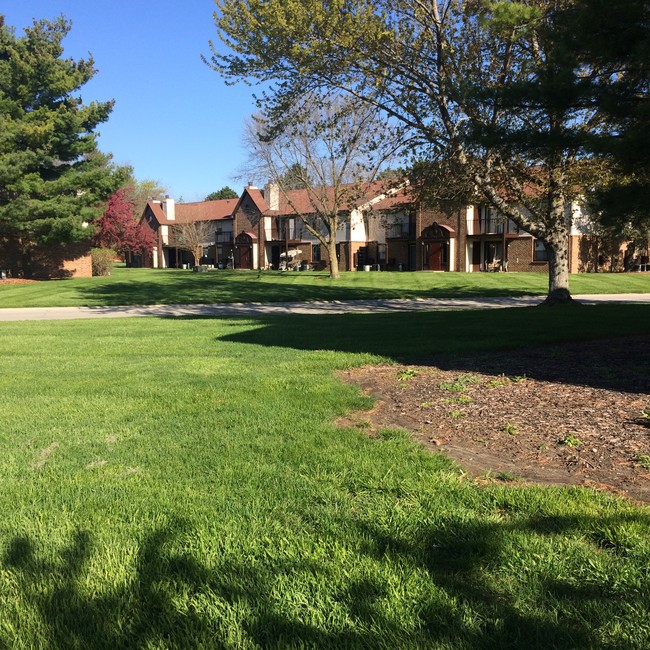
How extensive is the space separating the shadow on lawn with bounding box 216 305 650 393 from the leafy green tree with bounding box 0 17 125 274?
18607mm

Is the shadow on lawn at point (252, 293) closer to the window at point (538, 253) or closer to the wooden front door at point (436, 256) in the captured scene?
the window at point (538, 253)

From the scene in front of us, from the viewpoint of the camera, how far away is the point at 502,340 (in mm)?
9688

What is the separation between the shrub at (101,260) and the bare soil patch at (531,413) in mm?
35289

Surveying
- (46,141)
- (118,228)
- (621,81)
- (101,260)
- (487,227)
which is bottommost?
(101,260)

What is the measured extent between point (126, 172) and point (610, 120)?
29308mm

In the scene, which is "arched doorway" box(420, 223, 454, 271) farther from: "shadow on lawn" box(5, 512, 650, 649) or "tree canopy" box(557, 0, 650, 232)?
"shadow on lawn" box(5, 512, 650, 649)

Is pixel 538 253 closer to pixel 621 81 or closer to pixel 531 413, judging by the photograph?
pixel 621 81

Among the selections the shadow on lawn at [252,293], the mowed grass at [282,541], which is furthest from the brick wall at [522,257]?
the mowed grass at [282,541]

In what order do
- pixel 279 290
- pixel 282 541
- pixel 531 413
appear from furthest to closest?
pixel 279 290 < pixel 531 413 < pixel 282 541

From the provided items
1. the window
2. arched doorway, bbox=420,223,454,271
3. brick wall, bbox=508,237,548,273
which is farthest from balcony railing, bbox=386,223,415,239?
the window

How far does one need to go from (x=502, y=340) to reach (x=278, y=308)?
1144 cm

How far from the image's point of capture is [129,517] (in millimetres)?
3342

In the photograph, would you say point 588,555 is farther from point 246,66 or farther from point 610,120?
point 246,66

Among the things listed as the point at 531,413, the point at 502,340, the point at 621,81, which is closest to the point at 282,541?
the point at 531,413
